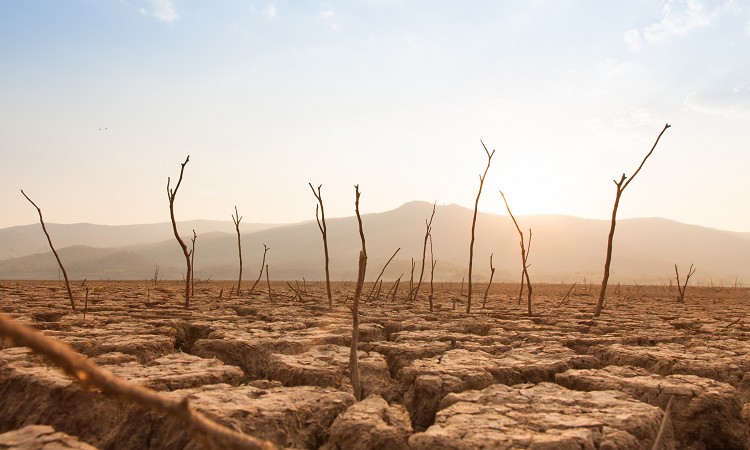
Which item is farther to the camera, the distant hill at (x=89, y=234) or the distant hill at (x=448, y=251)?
the distant hill at (x=89, y=234)

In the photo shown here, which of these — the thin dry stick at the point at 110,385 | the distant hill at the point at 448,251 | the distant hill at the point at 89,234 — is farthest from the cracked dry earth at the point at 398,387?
the distant hill at the point at 89,234

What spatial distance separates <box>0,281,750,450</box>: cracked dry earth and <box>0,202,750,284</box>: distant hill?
43.0 meters

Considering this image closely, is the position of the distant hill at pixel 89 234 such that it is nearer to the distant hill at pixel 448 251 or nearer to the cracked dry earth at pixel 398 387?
the distant hill at pixel 448 251

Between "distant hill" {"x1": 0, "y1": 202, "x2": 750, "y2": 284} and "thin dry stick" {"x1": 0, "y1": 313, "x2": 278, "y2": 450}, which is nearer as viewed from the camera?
"thin dry stick" {"x1": 0, "y1": 313, "x2": 278, "y2": 450}

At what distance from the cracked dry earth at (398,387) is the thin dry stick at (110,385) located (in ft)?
2.93

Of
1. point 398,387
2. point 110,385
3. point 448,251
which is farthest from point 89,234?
point 110,385

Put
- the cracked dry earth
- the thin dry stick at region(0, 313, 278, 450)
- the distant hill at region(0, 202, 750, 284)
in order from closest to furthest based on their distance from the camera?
the thin dry stick at region(0, 313, 278, 450) < the cracked dry earth < the distant hill at region(0, 202, 750, 284)

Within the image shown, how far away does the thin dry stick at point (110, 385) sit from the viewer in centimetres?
84

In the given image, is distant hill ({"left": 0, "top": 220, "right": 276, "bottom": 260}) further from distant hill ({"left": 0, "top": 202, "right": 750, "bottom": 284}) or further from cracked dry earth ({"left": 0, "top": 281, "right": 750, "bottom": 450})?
cracked dry earth ({"left": 0, "top": 281, "right": 750, "bottom": 450})

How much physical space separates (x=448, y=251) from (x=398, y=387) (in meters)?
74.0

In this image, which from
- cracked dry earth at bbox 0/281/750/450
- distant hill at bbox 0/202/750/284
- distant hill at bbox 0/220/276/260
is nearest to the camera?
cracked dry earth at bbox 0/281/750/450

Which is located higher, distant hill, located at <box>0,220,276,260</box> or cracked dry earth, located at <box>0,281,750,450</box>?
distant hill, located at <box>0,220,276,260</box>

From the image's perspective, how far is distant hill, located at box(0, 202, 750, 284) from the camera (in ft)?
190

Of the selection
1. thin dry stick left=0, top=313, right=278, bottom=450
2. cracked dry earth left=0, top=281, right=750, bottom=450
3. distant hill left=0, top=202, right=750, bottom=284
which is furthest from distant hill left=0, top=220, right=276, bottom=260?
thin dry stick left=0, top=313, right=278, bottom=450
